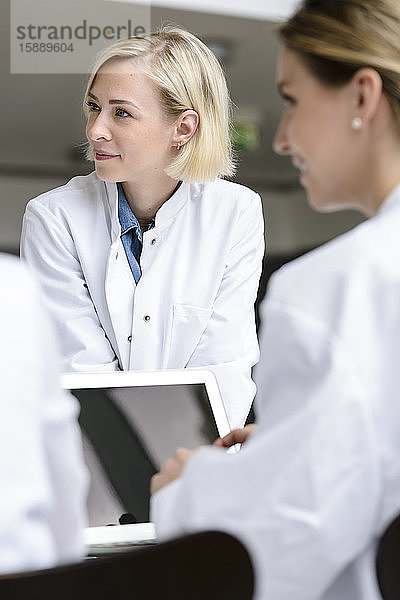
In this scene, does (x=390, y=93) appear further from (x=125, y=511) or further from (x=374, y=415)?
(x=125, y=511)

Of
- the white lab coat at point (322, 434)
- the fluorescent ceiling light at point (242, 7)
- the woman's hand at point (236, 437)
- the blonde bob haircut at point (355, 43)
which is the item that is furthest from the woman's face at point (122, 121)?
the fluorescent ceiling light at point (242, 7)

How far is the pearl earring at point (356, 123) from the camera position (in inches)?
41.8

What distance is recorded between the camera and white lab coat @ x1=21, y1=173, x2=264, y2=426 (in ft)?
6.37

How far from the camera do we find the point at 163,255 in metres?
2.05

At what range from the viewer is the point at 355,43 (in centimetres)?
106

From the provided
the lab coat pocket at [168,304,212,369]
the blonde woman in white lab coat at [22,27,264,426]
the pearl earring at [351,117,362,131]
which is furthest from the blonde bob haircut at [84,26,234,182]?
the pearl earring at [351,117,362,131]

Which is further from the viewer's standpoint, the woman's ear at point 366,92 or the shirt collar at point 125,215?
the shirt collar at point 125,215

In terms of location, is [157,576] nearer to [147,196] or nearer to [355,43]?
[355,43]

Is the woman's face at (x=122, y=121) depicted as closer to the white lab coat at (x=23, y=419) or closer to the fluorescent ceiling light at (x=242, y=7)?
the white lab coat at (x=23, y=419)

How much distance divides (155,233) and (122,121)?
0.26 metres

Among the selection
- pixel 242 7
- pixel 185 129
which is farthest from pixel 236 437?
pixel 242 7

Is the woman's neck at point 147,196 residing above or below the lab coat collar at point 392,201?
below

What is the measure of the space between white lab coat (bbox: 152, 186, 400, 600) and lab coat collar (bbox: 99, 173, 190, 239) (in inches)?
43.4

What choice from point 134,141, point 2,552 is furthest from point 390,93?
point 134,141
